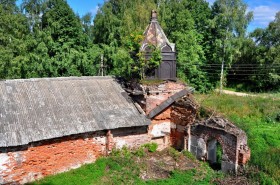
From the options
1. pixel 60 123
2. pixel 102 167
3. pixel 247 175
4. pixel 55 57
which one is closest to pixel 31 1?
pixel 55 57

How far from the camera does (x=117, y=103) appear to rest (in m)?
14.2

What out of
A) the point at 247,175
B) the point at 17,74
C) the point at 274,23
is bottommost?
the point at 247,175

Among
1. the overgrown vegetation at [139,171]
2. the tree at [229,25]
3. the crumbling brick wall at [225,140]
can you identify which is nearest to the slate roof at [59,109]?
the overgrown vegetation at [139,171]

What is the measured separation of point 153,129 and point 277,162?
571cm

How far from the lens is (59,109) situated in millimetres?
12805

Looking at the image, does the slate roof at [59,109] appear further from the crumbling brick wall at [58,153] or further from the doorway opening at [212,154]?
the doorway opening at [212,154]

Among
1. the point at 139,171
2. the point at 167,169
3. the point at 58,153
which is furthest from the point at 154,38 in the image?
the point at 58,153

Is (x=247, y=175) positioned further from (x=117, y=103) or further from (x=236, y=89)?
(x=236, y=89)

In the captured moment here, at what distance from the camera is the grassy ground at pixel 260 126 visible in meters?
11.3

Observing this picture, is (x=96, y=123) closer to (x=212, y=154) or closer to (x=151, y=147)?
(x=151, y=147)

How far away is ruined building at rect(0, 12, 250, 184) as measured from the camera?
1138 centimetres

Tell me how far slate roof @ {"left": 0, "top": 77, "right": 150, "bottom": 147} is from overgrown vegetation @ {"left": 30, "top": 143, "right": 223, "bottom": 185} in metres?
1.53

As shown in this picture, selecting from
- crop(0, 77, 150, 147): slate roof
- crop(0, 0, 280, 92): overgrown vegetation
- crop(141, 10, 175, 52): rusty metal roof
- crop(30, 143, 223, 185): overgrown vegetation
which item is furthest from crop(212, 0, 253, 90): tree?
crop(30, 143, 223, 185): overgrown vegetation

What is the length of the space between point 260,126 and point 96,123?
36.6 ft
